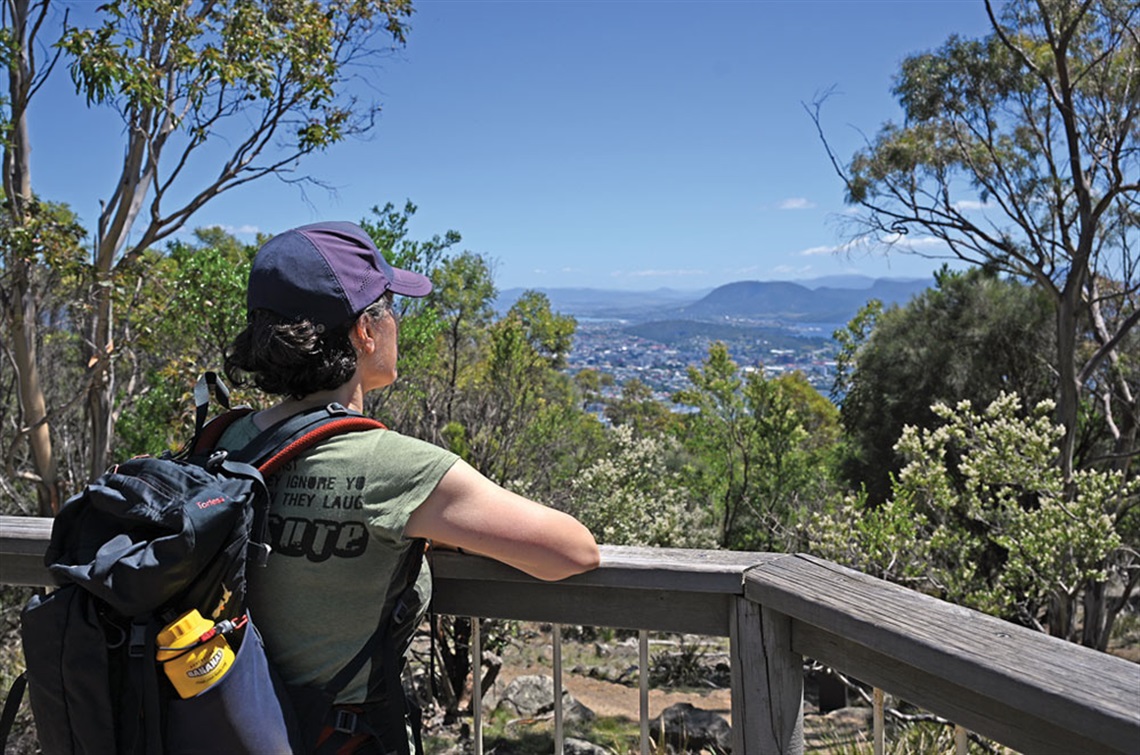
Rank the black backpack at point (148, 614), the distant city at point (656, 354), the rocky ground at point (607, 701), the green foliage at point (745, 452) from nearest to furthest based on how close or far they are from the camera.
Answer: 1. the black backpack at point (148, 614)
2. the rocky ground at point (607, 701)
3. the green foliage at point (745, 452)
4. the distant city at point (656, 354)

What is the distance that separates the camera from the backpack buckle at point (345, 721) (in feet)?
4.70

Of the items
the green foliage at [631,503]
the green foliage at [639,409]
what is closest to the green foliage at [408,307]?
the green foliage at [631,503]

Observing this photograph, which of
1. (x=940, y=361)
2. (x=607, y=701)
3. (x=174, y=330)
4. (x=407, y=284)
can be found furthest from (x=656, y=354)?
(x=407, y=284)

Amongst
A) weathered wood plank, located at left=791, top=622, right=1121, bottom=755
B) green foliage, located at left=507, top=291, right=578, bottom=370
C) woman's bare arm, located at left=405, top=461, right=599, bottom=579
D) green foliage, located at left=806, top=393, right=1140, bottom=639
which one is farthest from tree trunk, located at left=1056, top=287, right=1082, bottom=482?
woman's bare arm, located at left=405, top=461, right=599, bottom=579

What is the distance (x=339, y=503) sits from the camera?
1400mm

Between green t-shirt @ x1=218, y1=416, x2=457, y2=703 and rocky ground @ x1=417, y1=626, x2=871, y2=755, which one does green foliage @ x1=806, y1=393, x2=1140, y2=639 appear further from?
green t-shirt @ x1=218, y1=416, x2=457, y2=703

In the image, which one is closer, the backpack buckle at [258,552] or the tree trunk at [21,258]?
the backpack buckle at [258,552]

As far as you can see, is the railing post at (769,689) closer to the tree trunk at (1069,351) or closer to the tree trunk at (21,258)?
the tree trunk at (21,258)

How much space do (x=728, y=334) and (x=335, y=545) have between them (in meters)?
86.7

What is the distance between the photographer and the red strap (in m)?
1.42

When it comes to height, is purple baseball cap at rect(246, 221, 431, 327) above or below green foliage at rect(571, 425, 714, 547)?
above

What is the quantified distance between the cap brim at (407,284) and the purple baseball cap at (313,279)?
0.06 metres

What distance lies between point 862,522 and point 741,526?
9590mm

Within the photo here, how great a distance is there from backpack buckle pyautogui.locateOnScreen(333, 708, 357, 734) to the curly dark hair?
1.75 ft
